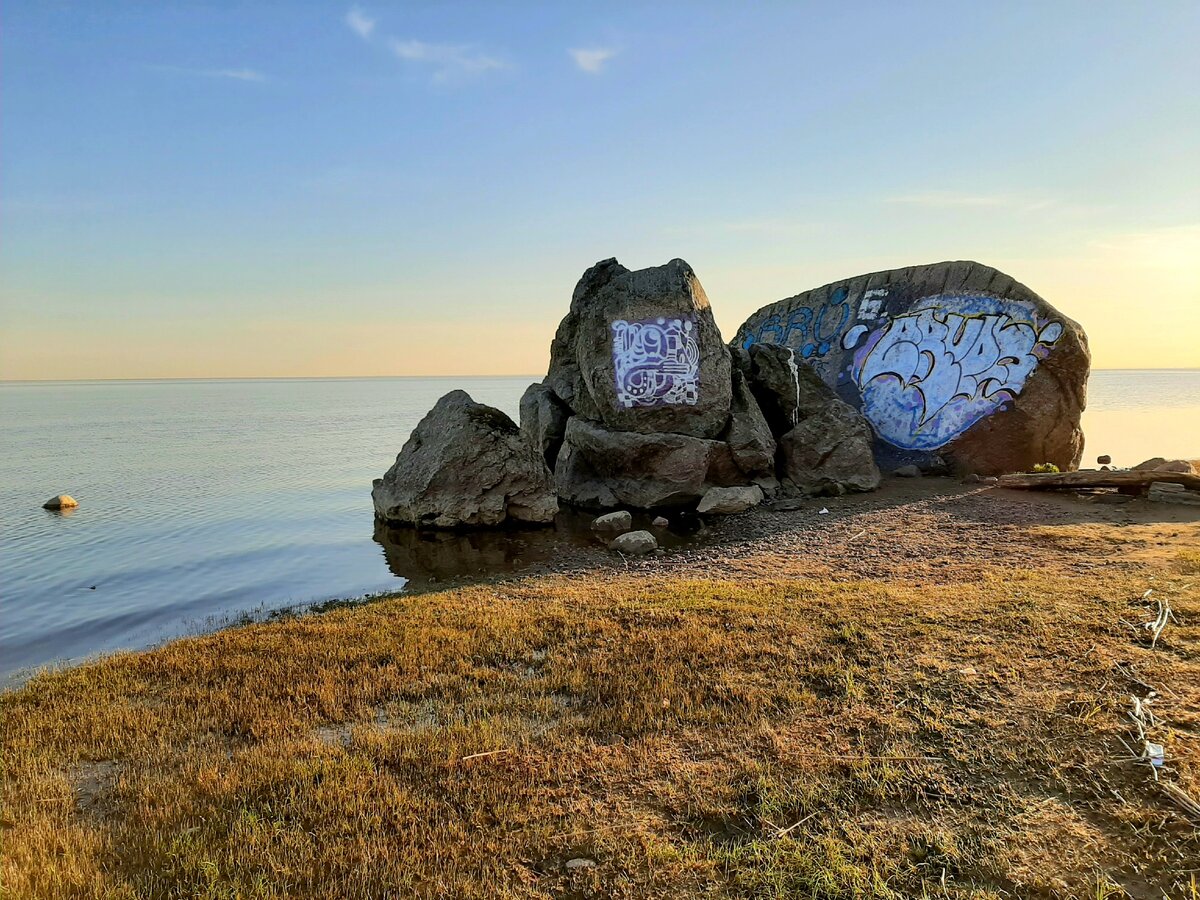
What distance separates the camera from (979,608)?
6.92m

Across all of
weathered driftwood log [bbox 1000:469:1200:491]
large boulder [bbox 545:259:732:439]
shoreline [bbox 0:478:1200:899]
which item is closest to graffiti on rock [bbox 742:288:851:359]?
large boulder [bbox 545:259:732:439]

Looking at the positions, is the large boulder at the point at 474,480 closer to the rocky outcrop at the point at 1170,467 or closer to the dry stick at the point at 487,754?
the dry stick at the point at 487,754

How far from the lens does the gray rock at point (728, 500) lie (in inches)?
608

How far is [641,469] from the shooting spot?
16484mm

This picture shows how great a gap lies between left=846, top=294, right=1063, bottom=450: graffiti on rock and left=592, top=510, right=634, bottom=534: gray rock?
30.1 feet

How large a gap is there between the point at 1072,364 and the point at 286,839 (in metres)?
19.5

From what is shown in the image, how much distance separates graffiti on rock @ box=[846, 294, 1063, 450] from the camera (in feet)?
57.1

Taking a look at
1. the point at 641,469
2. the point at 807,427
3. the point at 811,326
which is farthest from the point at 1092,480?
the point at 811,326

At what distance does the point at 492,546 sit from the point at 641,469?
4.58 m

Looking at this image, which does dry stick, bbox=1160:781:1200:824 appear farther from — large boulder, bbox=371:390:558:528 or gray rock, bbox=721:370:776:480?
gray rock, bbox=721:370:776:480

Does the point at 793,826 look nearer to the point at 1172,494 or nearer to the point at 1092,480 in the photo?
the point at 1172,494

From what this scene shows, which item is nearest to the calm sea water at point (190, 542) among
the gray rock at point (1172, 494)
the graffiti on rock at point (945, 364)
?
the graffiti on rock at point (945, 364)

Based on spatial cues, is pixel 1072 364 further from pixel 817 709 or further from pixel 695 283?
pixel 817 709

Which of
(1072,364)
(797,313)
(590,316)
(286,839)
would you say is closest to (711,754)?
(286,839)
